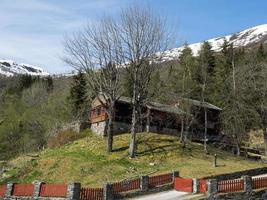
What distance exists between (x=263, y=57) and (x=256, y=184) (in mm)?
55309

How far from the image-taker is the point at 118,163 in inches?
1550

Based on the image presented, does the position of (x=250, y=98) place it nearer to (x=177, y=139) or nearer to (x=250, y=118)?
(x=250, y=118)

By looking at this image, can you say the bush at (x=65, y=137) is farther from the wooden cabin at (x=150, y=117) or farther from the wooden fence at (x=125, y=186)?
the wooden fence at (x=125, y=186)

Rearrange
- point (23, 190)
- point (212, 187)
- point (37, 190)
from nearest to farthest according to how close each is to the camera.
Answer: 1. point (212, 187)
2. point (37, 190)
3. point (23, 190)

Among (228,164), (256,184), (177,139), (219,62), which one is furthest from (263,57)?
(256,184)

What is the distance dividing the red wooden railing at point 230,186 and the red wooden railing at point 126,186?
5457 millimetres

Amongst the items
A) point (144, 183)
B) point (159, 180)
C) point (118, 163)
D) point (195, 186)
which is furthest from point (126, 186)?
point (118, 163)

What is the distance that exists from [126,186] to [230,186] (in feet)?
20.7

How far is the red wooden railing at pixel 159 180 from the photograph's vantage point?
94.0 ft

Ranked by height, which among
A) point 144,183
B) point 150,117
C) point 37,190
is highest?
point 150,117

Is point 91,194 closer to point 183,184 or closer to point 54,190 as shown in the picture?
point 54,190

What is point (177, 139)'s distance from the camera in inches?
1902

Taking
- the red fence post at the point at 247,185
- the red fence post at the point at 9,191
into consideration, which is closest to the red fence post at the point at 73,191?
the red fence post at the point at 9,191

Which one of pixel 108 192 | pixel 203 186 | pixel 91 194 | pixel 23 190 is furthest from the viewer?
pixel 23 190
